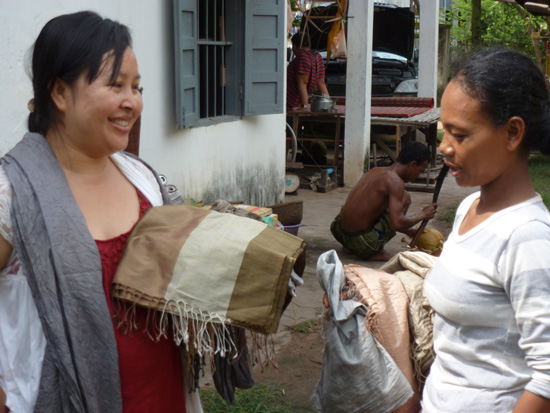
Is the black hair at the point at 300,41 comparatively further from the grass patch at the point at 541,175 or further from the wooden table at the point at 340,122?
the grass patch at the point at 541,175

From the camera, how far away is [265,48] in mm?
6820

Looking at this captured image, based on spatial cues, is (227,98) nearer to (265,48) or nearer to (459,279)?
(265,48)

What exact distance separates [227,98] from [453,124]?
5281mm

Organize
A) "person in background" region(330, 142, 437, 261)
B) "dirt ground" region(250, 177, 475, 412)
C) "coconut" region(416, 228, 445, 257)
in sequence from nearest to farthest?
1. "dirt ground" region(250, 177, 475, 412)
2. "coconut" region(416, 228, 445, 257)
3. "person in background" region(330, 142, 437, 261)

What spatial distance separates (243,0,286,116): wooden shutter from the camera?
6621mm

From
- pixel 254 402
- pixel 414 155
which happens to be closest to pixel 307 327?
pixel 254 402

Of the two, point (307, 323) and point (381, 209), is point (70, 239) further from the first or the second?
point (381, 209)

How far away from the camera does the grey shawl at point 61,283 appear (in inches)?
60.2

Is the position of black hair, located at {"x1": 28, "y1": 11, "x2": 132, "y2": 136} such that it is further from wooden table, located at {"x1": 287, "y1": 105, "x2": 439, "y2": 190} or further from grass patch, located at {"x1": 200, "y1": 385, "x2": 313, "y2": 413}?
wooden table, located at {"x1": 287, "y1": 105, "x2": 439, "y2": 190}

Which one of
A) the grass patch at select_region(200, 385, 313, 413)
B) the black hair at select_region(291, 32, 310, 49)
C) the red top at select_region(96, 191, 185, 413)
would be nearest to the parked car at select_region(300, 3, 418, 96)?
the black hair at select_region(291, 32, 310, 49)

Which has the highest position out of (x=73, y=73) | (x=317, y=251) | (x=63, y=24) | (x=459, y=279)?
(x=63, y=24)

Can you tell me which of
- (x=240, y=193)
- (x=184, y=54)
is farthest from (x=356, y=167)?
(x=184, y=54)

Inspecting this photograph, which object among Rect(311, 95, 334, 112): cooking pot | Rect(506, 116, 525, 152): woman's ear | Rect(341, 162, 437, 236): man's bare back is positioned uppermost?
Rect(506, 116, 525, 152): woman's ear

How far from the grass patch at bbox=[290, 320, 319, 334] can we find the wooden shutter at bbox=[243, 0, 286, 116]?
2.71 metres
